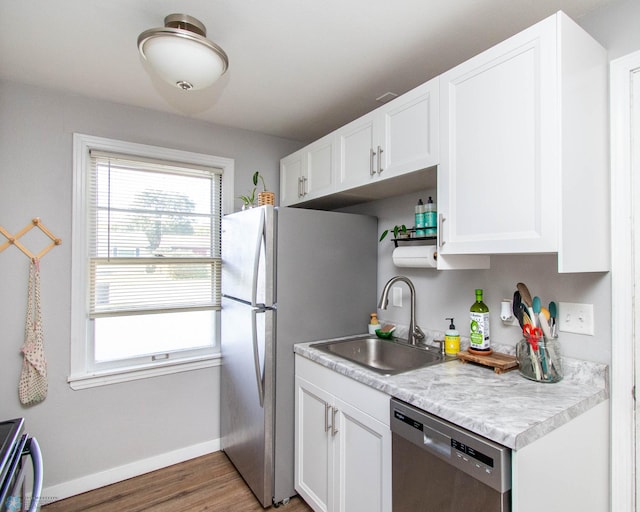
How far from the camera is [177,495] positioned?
209cm

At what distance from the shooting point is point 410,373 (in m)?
1.52

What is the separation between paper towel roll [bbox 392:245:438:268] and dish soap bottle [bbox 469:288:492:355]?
1.02 feet

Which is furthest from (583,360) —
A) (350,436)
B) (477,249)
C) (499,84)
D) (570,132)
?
(499,84)

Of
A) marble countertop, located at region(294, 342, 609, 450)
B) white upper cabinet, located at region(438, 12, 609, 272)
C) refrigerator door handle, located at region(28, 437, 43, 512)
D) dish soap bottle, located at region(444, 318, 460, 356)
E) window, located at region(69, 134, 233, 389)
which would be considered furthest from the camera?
window, located at region(69, 134, 233, 389)

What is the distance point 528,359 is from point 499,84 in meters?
1.08

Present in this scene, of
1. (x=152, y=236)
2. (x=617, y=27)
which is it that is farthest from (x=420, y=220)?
(x=152, y=236)

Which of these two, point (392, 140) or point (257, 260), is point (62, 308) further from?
point (392, 140)

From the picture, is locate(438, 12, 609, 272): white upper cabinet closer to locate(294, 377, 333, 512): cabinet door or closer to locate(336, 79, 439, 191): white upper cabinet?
locate(336, 79, 439, 191): white upper cabinet

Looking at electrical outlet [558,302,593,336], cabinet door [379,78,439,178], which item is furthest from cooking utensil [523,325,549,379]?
cabinet door [379,78,439,178]

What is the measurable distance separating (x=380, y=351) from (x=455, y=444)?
108 cm

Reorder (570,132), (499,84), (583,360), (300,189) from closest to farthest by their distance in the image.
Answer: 1. (570,132)
2. (499,84)
3. (583,360)
4. (300,189)

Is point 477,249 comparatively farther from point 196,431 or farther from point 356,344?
point 196,431

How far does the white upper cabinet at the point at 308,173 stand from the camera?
2.23 m

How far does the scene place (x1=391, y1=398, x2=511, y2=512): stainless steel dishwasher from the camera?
3.28 ft
